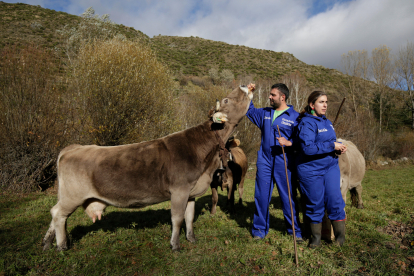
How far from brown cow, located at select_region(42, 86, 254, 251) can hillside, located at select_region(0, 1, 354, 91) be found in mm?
31061

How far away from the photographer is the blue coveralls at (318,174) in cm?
366

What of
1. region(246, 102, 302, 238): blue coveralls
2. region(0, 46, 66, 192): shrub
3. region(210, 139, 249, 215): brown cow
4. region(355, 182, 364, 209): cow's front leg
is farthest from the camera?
region(0, 46, 66, 192): shrub

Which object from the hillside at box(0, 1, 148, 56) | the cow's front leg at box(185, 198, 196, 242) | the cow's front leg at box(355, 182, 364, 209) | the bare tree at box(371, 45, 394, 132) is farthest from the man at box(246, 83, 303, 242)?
the bare tree at box(371, 45, 394, 132)

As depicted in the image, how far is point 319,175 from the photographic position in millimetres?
3672

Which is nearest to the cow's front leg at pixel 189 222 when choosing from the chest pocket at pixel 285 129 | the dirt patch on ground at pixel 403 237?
the chest pocket at pixel 285 129

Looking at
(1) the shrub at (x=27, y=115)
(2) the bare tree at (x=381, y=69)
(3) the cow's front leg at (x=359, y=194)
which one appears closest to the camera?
(3) the cow's front leg at (x=359, y=194)

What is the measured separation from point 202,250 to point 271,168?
200cm

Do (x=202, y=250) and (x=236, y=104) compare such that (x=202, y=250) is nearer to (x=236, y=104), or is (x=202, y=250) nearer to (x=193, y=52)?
(x=236, y=104)

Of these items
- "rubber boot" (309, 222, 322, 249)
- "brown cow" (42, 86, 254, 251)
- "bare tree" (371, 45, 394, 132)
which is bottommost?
"rubber boot" (309, 222, 322, 249)

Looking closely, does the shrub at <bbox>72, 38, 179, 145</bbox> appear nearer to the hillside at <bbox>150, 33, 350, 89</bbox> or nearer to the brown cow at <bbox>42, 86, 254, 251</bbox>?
the brown cow at <bbox>42, 86, 254, 251</bbox>

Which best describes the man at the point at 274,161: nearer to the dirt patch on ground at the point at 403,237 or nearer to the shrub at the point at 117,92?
the dirt patch on ground at the point at 403,237

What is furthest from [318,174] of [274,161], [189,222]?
[189,222]

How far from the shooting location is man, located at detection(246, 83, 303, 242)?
14.2ft

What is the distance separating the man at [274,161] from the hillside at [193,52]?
30.8 m
